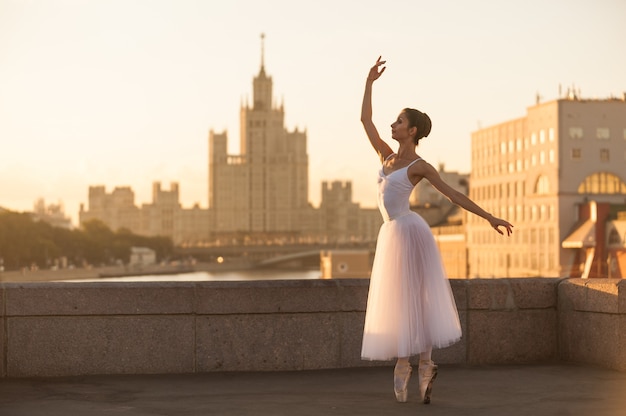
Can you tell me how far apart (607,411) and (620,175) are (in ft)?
343

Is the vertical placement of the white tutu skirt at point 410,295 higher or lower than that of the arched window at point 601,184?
lower

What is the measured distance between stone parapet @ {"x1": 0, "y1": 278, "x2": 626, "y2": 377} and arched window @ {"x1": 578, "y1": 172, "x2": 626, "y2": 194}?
101 metres

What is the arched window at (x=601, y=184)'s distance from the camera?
10869cm

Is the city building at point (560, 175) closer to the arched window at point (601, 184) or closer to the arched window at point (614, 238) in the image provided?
the arched window at point (601, 184)

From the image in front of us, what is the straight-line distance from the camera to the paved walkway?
773cm

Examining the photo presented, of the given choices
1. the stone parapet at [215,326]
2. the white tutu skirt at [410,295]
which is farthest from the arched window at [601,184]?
the white tutu skirt at [410,295]

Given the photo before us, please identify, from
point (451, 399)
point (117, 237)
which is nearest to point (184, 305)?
point (451, 399)

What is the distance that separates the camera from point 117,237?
200 m

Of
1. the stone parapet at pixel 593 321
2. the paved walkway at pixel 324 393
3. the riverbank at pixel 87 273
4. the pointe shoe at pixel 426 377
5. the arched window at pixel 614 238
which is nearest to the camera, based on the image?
the paved walkway at pixel 324 393

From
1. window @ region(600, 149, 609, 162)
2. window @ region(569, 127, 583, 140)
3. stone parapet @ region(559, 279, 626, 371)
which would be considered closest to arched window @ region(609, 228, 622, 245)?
window @ region(600, 149, 609, 162)

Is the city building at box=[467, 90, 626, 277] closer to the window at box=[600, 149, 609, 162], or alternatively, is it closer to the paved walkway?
the window at box=[600, 149, 609, 162]

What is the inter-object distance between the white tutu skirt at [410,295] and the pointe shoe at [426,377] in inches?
5.2

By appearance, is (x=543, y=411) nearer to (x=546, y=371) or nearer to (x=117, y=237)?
(x=546, y=371)

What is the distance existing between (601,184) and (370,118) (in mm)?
103675
